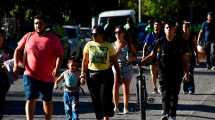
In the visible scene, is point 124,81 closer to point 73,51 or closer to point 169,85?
point 169,85

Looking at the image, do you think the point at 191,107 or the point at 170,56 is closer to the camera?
the point at 170,56

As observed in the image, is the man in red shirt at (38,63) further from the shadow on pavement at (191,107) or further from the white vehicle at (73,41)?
the white vehicle at (73,41)

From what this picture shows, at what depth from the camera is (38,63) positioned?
10.9 metres

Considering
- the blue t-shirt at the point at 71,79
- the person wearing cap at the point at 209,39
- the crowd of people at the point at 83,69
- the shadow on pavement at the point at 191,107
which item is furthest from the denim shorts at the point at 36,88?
the person wearing cap at the point at 209,39

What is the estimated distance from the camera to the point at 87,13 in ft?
170

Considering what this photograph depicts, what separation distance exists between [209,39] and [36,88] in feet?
44.9

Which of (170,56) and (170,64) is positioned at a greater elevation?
(170,56)

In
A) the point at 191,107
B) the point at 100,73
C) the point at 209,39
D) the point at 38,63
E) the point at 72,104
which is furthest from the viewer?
the point at 209,39

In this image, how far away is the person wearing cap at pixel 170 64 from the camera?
11.5 m

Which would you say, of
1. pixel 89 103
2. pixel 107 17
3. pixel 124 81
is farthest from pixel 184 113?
pixel 107 17

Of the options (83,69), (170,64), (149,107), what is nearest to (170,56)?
(170,64)

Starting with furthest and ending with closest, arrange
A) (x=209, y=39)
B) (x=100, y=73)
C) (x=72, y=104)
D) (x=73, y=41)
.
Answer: (x=73, y=41) → (x=209, y=39) → (x=72, y=104) → (x=100, y=73)

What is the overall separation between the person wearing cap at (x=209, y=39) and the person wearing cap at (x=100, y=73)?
11.8 metres

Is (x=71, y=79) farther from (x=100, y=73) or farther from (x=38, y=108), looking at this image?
(x=38, y=108)
